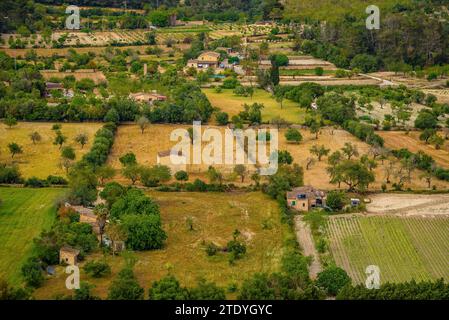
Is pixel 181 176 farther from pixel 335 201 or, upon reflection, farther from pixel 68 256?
pixel 68 256

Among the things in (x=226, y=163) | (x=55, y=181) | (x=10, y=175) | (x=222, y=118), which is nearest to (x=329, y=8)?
(x=222, y=118)

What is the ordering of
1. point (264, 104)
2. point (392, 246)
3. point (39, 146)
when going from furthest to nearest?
1. point (264, 104)
2. point (39, 146)
3. point (392, 246)

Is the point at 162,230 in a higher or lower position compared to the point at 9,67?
lower

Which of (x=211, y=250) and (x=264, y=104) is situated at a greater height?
(x=264, y=104)

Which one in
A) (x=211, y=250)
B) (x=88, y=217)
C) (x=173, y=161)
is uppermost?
(x=173, y=161)

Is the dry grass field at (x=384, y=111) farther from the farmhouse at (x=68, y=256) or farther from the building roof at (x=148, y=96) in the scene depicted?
the farmhouse at (x=68, y=256)

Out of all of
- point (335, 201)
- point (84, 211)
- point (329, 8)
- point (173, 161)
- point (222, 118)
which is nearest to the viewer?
point (84, 211)

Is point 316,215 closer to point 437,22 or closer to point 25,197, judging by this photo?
point 25,197
